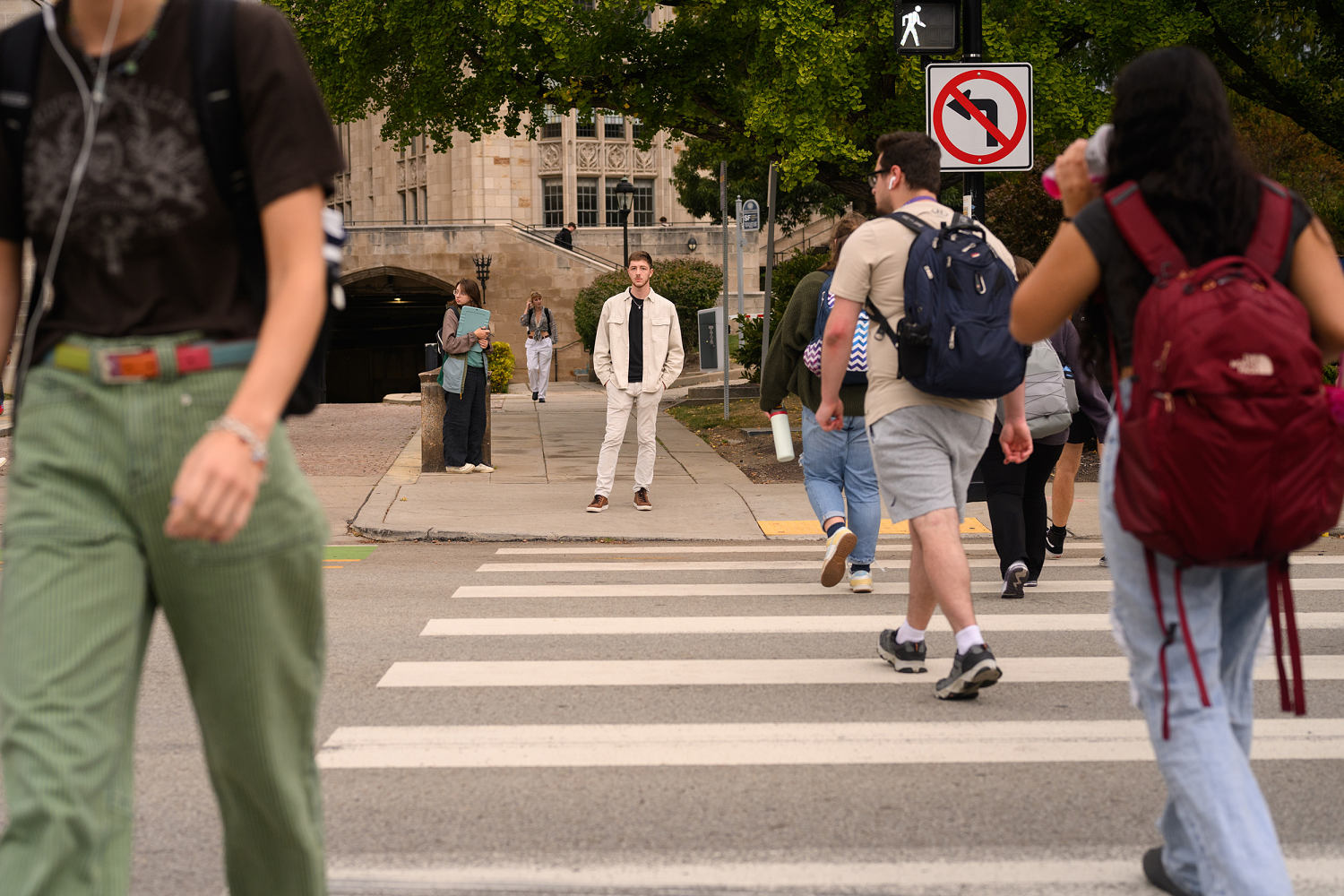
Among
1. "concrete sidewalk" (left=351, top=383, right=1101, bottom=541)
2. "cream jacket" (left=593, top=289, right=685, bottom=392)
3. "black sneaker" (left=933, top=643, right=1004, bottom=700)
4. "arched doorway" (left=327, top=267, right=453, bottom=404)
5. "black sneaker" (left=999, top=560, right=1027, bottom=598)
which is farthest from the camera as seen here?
"arched doorway" (left=327, top=267, right=453, bottom=404)

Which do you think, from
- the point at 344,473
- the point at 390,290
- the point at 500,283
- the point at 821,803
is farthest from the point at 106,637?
the point at 390,290

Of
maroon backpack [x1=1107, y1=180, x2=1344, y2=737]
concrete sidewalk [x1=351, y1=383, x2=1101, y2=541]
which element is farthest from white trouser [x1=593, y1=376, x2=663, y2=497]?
maroon backpack [x1=1107, y1=180, x2=1344, y2=737]

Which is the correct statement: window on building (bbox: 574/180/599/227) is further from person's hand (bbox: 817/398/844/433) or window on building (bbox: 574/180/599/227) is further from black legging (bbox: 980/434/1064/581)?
person's hand (bbox: 817/398/844/433)

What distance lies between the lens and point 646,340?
437 inches

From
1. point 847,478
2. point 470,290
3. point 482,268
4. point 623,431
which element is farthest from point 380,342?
point 847,478

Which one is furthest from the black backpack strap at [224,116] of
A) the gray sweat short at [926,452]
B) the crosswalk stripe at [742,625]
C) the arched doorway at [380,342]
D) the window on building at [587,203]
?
the window on building at [587,203]

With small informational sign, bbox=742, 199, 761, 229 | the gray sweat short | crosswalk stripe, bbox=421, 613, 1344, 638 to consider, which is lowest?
crosswalk stripe, bbox=421, 613, 1344, 638

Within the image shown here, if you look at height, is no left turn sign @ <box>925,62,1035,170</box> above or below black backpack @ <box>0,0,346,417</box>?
above

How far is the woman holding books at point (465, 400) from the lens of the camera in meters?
13.6

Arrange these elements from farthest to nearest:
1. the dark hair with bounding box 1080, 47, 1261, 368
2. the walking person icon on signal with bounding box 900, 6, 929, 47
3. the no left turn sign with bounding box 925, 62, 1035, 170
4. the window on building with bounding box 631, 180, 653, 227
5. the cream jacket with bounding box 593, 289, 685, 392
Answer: the window on building with bounding box 631, 180, 653, 227
the cream jacket with bounding box 593, 289, 685, 392
the walking person icon on signal with bounding box 900, 6, 929, 47
the no left turn sign with bounding box 925, 62, 1035, 170
the dark hair with bounding box 1080, 47, 1261, 368

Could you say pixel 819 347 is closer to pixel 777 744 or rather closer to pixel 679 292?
pixel 777 744

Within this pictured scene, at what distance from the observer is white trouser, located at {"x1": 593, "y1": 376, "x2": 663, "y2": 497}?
36.7 feet

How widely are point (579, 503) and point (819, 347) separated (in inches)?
169

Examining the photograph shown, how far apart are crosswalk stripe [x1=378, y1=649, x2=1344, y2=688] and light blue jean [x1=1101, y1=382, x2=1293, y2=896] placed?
2800 mm
